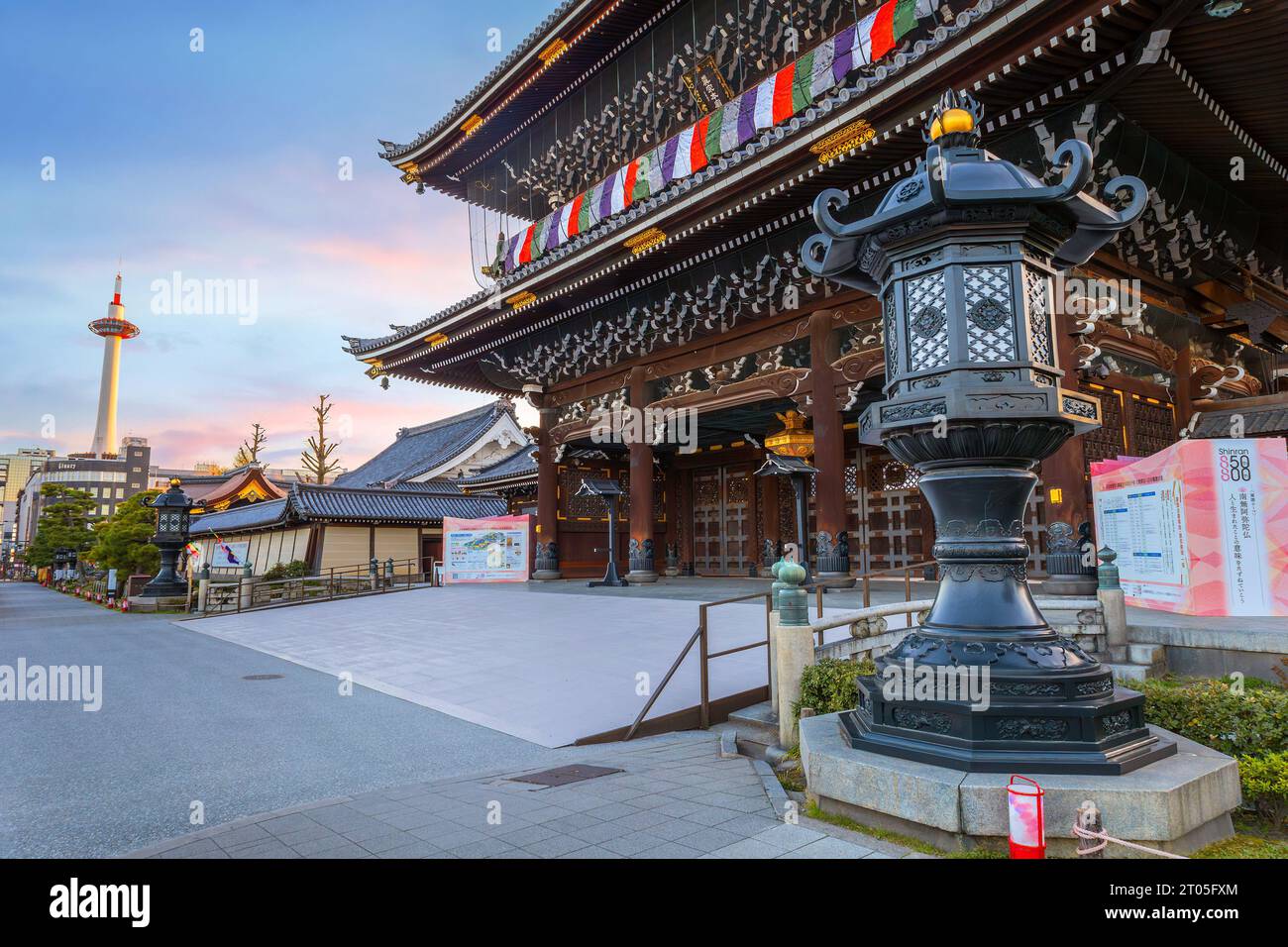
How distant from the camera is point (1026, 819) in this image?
2631 mm

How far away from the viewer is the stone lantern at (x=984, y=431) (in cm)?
327

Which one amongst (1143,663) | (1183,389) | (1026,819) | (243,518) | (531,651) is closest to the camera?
(1026,819)

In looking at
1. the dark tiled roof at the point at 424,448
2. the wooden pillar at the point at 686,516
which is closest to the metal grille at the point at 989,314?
the wooden pillar at the point at 686,516

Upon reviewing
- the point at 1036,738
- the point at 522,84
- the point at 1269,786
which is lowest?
the point at 1269,786

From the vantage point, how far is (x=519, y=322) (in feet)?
56.7

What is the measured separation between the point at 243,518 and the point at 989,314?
37049 mm

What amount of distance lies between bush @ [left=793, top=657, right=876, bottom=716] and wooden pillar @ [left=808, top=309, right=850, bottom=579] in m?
6.93

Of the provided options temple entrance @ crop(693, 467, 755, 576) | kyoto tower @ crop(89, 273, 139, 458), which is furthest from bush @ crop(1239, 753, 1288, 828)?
kyoto tower @ crop(89, 273, 139, 458)

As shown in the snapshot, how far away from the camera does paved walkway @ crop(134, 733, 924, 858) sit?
3324mm

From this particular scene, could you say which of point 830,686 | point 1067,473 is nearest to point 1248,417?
point 1067,473

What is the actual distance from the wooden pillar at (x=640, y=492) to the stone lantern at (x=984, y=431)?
39.7 ft

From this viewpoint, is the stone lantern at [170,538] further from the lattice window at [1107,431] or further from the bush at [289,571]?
the lattice window at [1107,431]

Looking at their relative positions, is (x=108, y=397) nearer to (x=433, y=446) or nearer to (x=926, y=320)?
(x=433, y=446)
